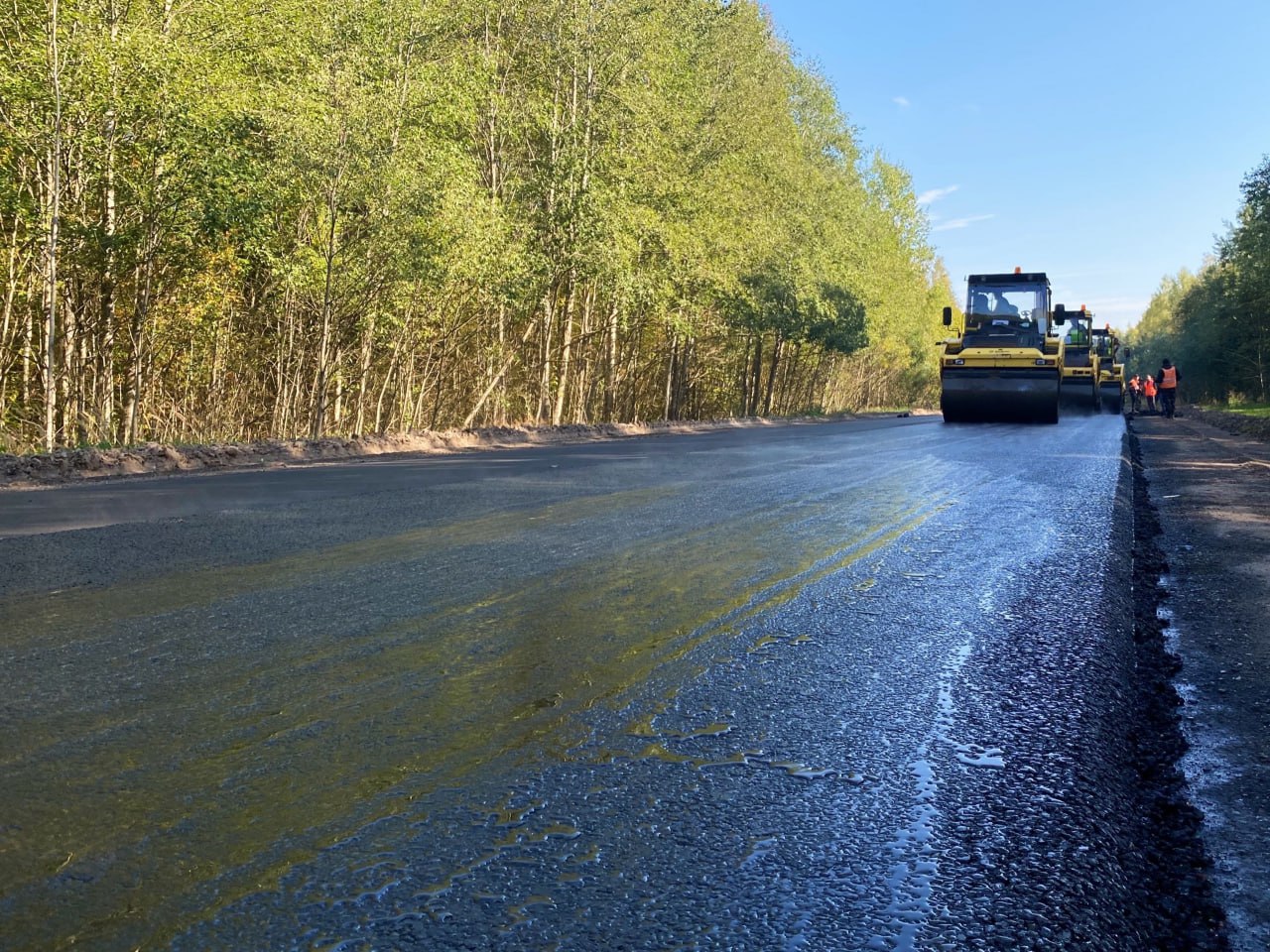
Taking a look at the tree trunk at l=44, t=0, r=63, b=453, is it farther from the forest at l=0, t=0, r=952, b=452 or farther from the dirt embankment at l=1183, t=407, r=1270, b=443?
the dirt embankment at l=1183, t=407, r=1270, b=443

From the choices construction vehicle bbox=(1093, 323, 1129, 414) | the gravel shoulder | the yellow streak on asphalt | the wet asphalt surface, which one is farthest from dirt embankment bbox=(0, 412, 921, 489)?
construction vehicle bbox=(1093, 323, 1129, 414)

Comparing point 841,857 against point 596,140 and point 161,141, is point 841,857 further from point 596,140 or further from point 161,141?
point 596,140

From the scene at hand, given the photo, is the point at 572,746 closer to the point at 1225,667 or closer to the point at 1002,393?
the point at 1225,667

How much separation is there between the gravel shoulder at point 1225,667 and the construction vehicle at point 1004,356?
47.2ft

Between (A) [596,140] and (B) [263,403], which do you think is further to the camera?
(A) [596,140]

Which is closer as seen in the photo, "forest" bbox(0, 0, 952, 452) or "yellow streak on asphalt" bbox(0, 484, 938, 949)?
"yellow streak on asphalt" bbox(0, 484, 938, 949)

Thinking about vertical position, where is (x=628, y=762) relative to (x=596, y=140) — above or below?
below

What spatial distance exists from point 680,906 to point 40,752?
5.54 ft

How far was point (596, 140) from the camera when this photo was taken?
2386cm

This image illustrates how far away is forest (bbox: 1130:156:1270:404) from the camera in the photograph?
42.1 meters

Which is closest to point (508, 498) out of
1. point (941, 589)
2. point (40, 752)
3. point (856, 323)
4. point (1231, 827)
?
point (941, 589)

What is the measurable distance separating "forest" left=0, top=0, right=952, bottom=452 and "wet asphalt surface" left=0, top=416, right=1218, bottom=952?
8864mm

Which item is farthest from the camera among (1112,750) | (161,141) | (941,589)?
(161,141)

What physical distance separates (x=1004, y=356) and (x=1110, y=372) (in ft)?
47.6
